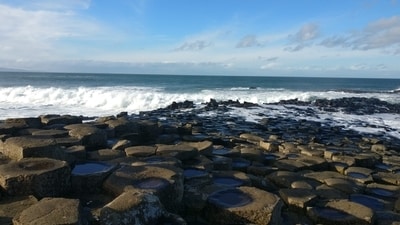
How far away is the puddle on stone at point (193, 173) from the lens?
5462mm

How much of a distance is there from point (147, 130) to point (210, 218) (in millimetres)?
4572

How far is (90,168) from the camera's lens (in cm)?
520

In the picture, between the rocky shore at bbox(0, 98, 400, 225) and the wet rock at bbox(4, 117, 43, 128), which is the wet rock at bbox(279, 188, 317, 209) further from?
the wet rock at bbox(4, 117, 43, 128)

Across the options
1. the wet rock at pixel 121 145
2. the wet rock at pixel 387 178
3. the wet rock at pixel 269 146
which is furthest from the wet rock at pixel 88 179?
the wet rock at pixel 269 146

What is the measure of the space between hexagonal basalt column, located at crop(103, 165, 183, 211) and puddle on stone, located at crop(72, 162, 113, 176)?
264mm

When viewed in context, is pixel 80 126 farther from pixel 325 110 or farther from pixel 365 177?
pixel 325 110

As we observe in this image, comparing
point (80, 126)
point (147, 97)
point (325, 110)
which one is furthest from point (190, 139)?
point (147, 97)

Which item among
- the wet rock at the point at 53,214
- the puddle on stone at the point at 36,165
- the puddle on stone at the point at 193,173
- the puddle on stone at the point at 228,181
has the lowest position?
the puddle on stone at the point at 228,181

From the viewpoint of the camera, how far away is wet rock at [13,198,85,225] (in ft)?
10.5

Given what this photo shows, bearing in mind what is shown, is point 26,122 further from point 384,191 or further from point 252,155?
point 384,191

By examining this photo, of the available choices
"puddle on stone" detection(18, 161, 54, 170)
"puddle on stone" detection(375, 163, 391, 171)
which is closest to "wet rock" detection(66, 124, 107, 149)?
"puddle on stone" detection(18, 161, 54, 170)

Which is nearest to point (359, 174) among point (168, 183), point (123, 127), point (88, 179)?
point (168, 183)

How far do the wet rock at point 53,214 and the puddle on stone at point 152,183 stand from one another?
1050 mm

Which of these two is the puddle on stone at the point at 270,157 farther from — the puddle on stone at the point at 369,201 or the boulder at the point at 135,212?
the boulder at the point at 135,212
